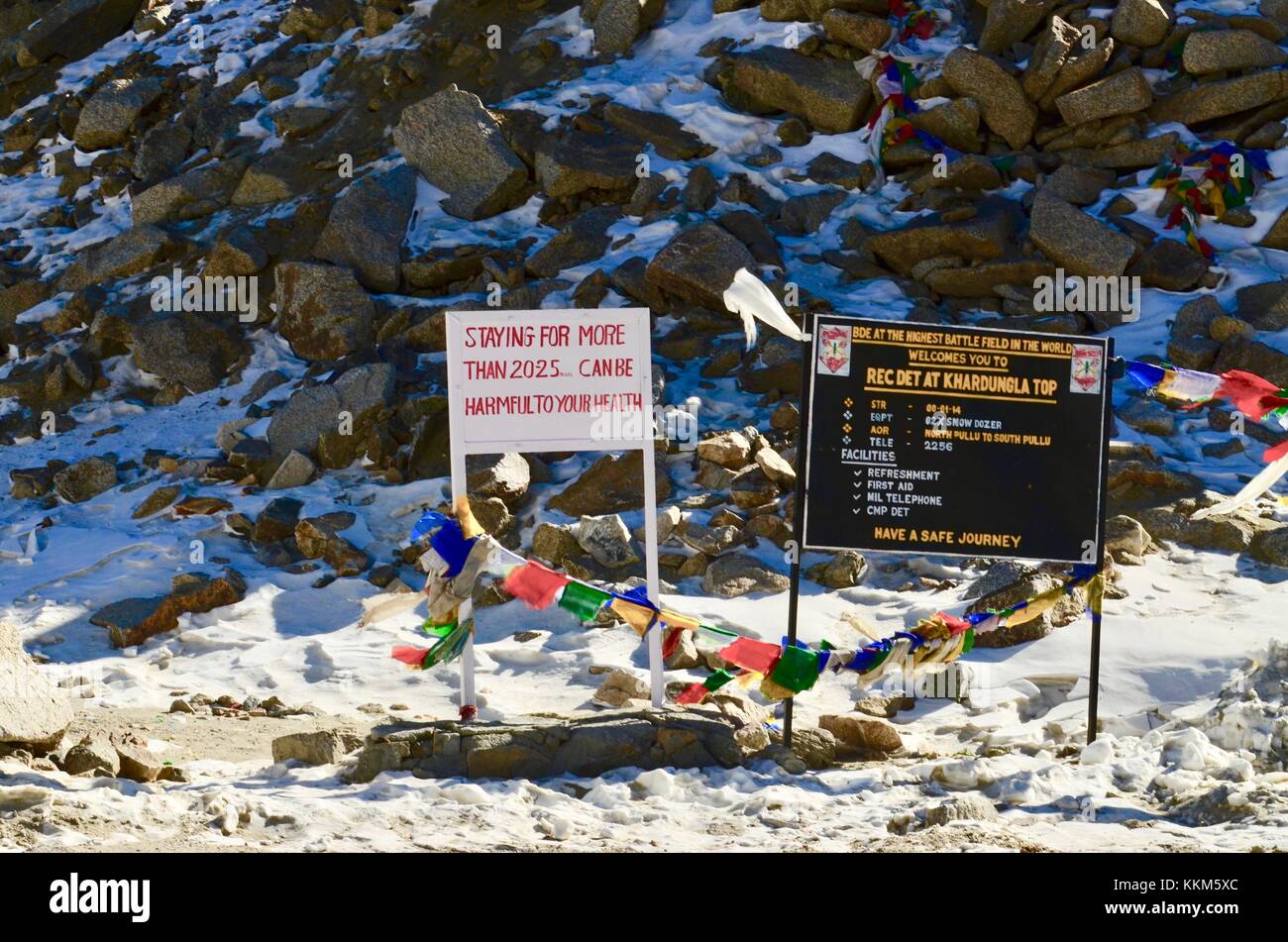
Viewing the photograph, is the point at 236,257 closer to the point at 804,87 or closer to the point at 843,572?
the point at 804,87

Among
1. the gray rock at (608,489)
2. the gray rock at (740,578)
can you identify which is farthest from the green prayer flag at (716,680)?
the gray rock at (608,489)

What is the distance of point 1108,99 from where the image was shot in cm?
1388

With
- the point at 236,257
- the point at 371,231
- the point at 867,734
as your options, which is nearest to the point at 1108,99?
the point at 371,231

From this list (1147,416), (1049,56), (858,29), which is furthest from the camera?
(858,29)

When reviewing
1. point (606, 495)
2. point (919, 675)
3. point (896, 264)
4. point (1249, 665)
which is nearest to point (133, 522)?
point (606, 495)

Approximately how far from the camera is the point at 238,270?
14.0 metres

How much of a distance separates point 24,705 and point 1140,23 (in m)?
12.8

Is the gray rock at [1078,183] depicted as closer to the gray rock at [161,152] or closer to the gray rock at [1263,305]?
the gray rock at [1263,305]

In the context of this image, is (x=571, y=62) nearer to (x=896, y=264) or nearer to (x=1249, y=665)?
(x=896, y=264)

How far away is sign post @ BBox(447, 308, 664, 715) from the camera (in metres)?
6.86

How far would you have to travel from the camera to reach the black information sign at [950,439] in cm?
664

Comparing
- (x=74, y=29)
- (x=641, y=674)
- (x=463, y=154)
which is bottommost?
(x=641, y=674)

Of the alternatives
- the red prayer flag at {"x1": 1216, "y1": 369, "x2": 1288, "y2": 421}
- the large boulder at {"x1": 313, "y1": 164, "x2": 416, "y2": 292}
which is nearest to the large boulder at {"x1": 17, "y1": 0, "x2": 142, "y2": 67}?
the large boulder at {"x1": 313, "y1": 164, "x2": 416, "y2": 292}

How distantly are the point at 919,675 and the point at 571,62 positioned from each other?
10481 mm
